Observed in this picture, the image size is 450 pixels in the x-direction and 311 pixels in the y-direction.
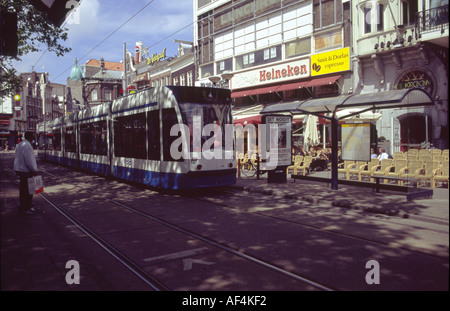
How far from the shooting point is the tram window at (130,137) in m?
11.7

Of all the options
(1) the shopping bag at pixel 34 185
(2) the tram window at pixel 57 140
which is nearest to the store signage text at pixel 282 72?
(2) the tram window at pixel 57 140

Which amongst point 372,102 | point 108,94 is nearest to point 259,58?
point 372,102

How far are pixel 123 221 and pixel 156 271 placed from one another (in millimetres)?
3197

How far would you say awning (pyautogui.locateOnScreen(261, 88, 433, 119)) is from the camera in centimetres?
935

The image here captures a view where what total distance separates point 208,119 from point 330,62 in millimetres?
13021

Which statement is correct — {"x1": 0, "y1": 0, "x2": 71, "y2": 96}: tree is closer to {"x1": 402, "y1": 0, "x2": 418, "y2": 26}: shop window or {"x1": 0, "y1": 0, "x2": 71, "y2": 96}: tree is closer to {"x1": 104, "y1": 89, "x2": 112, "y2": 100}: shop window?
{"x1": 402, "y1": 0, "x2": 418, "y2": 26}: shop window

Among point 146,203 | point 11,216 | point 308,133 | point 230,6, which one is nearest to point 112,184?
point 146,203

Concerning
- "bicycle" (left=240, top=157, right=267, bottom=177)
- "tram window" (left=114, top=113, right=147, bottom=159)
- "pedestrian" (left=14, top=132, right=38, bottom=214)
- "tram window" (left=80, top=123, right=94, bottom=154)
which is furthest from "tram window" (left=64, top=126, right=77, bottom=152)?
"pedestrian" (left=14, top=132, right=38, bottom=214)

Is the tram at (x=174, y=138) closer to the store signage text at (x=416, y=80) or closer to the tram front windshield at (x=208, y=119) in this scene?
the tram front windshield at (x=208, y=119)

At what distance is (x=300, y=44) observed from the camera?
23047 millimetres

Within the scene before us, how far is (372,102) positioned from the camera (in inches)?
393

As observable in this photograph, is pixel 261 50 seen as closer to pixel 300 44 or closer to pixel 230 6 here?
pixel 300 44

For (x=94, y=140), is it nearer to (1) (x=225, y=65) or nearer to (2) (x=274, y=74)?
(2) (x=274, y=74)

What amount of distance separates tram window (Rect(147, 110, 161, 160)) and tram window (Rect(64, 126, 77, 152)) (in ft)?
33.9
